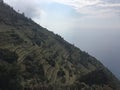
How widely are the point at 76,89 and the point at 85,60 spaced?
295 feet

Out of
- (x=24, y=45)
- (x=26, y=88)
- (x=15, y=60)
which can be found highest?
(x=24, y=45)

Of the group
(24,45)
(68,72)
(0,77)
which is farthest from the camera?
(24,45)

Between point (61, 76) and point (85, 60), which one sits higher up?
point (85, 60)

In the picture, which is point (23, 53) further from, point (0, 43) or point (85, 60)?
point (85, 60)

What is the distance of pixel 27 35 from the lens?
194 meters

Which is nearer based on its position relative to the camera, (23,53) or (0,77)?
(0,77)

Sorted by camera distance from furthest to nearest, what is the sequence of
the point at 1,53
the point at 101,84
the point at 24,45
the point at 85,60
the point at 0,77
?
1. the point at 85,60
2. the point at 24,45
3. the point at 1,53
4. the point at 101,84
5. the point at 0,77

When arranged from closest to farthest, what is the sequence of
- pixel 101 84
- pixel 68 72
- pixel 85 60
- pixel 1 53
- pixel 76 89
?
pixel 76 89, pixel 101 84, pixel 1 53, pixel 68 72, pixel 85 60

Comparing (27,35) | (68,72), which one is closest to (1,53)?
(68,72)

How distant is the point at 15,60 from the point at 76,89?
36042 mm

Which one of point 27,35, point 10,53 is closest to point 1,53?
point 10,53

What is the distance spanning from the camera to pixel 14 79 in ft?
323

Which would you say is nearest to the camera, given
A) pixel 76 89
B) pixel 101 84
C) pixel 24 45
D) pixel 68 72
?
pixel 76 89

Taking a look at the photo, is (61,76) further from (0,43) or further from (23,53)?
(0,43)
